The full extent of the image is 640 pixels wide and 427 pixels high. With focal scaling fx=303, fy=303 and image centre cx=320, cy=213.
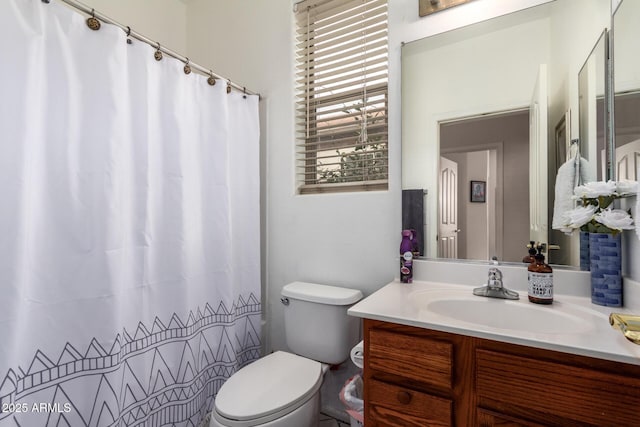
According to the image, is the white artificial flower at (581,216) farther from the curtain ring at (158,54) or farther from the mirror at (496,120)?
the curtain ring at (158,54)

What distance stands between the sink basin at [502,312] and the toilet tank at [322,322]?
392mm

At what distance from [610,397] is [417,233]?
0.81m

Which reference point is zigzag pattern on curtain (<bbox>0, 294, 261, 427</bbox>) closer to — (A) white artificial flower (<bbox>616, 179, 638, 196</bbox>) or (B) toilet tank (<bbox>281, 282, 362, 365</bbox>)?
(B) toilet tank (<bbox>281, 282, 362, 365</bbox>)

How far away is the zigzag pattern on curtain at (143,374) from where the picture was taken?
3.12 ft

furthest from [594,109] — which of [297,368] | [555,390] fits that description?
[297,368]

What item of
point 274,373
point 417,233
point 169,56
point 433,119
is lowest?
point 274,373

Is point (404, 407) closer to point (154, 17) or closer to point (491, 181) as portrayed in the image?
point (491, 181)

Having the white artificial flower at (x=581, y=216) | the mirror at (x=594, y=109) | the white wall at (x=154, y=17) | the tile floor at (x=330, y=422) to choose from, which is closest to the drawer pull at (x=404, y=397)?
the white artificial flower at (x=581, y=216)

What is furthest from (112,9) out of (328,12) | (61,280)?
(61,280)

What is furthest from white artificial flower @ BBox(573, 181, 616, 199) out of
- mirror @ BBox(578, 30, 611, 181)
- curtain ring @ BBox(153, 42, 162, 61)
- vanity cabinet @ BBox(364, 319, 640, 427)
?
curtain ring @ BBox(153, 42, 162, 61)

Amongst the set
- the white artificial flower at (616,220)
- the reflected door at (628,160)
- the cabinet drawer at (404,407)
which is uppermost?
the reflected door at (628,160)

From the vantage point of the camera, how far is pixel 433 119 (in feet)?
4.59

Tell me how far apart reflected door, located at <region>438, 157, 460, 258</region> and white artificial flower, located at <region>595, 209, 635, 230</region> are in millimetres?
487

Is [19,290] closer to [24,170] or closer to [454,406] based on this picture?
[24,170]
